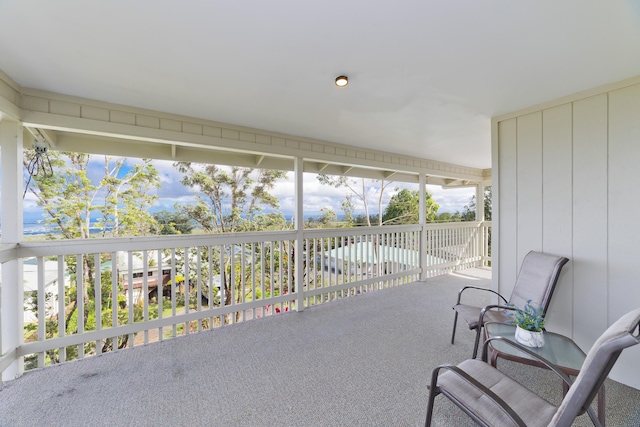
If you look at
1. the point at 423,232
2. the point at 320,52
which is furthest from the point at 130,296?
the point at 423,232

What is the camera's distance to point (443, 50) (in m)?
1.65

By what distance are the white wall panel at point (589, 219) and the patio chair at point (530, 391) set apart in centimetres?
113

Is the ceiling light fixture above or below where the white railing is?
above

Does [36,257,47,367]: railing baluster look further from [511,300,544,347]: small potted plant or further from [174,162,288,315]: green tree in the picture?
[511,300,544,347]: small potted plant

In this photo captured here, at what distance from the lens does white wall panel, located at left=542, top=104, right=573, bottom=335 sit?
2.37m

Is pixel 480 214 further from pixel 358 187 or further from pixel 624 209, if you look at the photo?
pixel 624 209

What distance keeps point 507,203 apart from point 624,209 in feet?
2.81

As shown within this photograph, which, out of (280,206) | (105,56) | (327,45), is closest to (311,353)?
(327,45)

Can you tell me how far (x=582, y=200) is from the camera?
2285 mm

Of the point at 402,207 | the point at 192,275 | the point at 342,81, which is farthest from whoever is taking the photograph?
the point at 402,207

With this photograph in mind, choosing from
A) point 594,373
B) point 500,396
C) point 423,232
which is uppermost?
point 423,232

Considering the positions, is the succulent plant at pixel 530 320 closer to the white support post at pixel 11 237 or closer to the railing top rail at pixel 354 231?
the railing top rail at pixel 354 231

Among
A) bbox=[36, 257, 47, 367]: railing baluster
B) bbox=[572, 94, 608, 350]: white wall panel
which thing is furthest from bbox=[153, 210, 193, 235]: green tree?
bbox=[572, 94, 608, 350]: white wall panel

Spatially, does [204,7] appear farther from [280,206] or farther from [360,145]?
[280,206]
